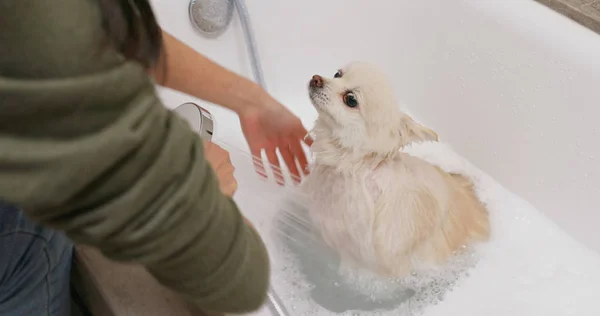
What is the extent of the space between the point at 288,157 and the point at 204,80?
32 centimetres

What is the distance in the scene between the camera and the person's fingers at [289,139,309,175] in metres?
1.19

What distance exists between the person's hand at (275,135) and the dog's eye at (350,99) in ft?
0.58

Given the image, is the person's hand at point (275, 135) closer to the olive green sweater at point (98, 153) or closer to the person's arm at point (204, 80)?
the person's arm at point (204, 80)

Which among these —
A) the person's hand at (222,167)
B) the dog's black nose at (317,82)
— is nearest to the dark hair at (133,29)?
the person's hand at (222,167)

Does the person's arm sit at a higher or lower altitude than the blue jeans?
higher

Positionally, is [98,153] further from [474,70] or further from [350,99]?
[474,70]

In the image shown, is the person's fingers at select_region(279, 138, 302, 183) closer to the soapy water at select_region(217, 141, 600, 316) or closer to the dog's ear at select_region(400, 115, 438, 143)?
the soapy water at select_region(217, 141, 600, 316)

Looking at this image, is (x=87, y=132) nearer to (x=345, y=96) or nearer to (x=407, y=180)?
(x=345, y=96)

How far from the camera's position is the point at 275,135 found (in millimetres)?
1158

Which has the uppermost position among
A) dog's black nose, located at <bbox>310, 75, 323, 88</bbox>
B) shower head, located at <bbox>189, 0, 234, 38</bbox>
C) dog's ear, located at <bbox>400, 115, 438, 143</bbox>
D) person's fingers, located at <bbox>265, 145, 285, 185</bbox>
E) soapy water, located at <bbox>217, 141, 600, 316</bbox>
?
dog's black nose, located at <bbox>310, 75, 323, 88</bbox>

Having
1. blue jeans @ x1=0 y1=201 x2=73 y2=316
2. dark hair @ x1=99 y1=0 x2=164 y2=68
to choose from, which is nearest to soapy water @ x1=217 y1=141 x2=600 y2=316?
blue jeans @ x1=0 y1=201 x2=73 y2=316

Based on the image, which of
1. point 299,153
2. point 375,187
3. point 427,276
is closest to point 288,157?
point 299,153

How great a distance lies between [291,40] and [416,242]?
80 cm

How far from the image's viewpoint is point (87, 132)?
356 millimetres
